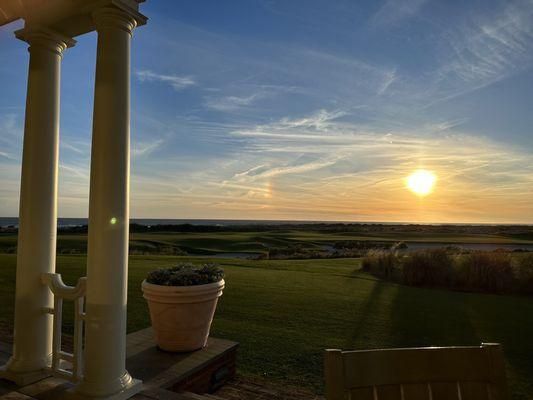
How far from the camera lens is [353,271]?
1176 centimetres

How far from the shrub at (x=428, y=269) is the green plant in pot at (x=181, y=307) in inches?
297

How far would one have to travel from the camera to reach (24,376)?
3.13 meters

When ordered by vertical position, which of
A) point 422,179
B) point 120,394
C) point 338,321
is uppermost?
point 422,179

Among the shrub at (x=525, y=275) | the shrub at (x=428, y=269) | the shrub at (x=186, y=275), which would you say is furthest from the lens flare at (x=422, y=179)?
the shrub at (x=186, y=275)

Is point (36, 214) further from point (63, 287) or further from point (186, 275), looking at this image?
point (186, 275)

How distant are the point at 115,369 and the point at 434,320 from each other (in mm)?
5026

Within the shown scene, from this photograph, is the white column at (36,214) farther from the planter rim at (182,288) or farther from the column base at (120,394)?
the planter rim at (182,288)

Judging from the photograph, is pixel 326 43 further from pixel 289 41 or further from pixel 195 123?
pixel 195 123

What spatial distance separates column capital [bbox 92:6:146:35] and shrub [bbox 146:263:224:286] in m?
2.34

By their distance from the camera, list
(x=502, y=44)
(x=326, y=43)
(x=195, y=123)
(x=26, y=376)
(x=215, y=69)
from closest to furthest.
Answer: (x=26, y=376) → (x=502, y=44) → (x=326, y=43) → (x=215, y=69) → (x=195, y=123)

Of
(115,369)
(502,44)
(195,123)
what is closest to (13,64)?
(115,369)

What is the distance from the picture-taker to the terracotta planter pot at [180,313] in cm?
361

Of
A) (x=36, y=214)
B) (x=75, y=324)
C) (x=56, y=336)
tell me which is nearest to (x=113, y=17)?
(x=36, y=214)

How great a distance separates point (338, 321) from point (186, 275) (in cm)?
294
